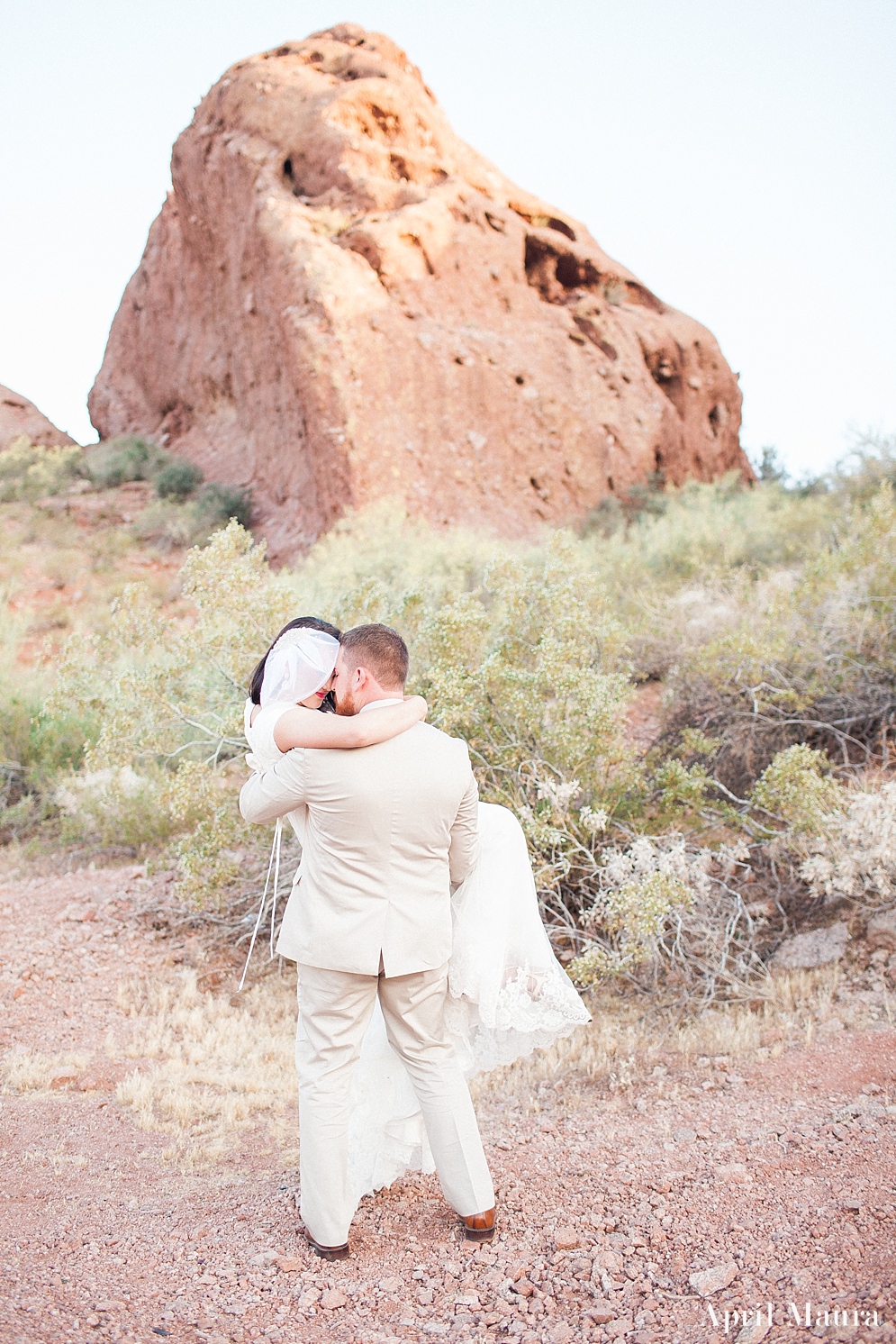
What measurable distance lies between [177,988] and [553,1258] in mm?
3226

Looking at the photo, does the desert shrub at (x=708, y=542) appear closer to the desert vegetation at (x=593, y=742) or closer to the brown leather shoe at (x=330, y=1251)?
the desert vegetation at (x=593, y=742)

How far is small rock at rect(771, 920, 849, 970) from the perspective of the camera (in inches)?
186

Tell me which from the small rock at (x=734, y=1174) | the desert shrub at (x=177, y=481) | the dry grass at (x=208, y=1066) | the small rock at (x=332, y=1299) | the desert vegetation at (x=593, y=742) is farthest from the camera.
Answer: the desert shrub at (x=177, y=481)

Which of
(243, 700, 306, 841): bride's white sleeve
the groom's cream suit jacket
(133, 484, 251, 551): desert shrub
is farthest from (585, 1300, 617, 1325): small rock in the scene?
(133, 484, 251, 551): desert shrub

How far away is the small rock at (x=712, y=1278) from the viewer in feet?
7.82

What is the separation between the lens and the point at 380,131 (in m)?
14.8

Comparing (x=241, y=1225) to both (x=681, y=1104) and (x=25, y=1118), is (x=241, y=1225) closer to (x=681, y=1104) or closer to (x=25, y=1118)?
(x=25, y=1118)

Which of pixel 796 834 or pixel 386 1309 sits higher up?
pixel 796 834

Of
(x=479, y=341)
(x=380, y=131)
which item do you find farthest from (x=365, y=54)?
(x=479, y=341)

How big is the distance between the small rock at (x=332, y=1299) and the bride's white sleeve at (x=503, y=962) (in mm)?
747

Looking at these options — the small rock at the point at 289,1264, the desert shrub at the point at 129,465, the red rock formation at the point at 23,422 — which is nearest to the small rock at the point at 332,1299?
the small rock at the point at 289,1264

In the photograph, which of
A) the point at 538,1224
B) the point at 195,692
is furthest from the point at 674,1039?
the point at 195,692

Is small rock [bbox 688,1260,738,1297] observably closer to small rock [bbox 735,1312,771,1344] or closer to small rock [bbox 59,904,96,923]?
small rock [bbox 735,1312,771,1344]

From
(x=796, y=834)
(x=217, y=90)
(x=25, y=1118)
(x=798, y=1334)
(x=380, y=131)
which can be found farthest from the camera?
(x=217, y=90)
